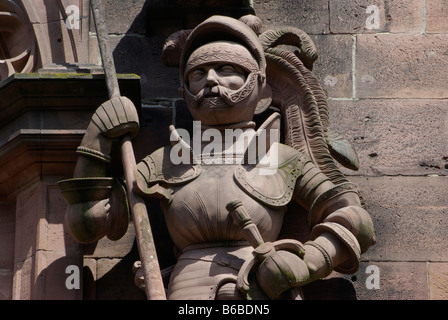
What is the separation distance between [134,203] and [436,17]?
8.14ft

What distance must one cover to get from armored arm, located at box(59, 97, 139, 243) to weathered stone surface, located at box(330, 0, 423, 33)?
1.68 meters

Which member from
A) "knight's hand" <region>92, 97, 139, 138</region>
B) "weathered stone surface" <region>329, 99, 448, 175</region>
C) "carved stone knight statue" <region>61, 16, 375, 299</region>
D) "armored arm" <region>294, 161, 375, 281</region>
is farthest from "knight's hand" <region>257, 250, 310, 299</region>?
"weathered stone surface" <region>329, 99, 448, 175</region>

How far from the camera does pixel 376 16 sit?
329 inches

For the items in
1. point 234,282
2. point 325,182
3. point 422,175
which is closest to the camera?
point 234,282

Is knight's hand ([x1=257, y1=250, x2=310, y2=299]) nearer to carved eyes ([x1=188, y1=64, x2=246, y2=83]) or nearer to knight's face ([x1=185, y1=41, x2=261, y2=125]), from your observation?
knight's face ([x1=185, y1=41, x2=261, y2=125])

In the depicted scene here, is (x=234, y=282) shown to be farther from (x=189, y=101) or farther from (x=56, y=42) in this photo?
(x=56, y=42)

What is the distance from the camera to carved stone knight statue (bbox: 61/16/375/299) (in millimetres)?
6859

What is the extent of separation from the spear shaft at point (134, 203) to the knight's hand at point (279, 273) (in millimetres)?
510

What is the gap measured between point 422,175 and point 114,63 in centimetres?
194

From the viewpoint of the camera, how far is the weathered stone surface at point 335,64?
816cm

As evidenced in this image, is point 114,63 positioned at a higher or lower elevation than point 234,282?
higher

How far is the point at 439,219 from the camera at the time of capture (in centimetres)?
778

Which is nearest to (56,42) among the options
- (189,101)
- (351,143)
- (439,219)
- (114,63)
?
(114,63)

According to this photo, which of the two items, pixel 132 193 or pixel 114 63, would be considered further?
pixel 114 63
